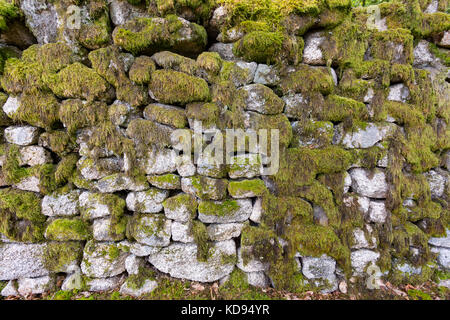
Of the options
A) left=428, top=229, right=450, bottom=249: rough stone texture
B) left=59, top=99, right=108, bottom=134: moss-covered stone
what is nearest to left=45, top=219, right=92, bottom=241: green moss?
left=59, top=99, right=108, bottom=134: moss-covered stone

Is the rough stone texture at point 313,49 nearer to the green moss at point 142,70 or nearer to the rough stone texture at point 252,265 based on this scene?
the green moss at point 142,70

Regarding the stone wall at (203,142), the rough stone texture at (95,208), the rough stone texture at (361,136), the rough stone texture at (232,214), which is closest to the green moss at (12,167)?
the stone wall at (203,142)

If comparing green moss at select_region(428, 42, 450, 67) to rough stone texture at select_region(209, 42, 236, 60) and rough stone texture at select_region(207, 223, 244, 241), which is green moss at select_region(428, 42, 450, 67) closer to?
rough stone texture at select_region(209, 42, 236, 60)

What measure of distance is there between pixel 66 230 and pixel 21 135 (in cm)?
155

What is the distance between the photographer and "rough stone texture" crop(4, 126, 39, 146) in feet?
8.71

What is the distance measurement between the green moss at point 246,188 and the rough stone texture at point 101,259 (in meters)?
2.01

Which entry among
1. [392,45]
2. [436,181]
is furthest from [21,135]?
[436,181]

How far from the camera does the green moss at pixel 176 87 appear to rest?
8.44 ft

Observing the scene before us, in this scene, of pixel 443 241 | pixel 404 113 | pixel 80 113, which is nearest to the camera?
pixel 80 113

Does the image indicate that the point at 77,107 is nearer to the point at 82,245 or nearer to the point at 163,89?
the point at 163,89

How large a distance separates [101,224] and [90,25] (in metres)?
2.91

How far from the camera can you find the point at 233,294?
2.75 m

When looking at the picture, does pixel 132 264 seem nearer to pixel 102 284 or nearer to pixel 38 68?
pixel 102 284

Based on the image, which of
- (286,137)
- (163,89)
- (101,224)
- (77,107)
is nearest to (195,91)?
(163,89)
